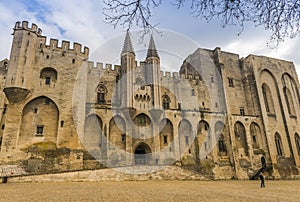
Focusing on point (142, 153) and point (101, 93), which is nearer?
point (142, 153)

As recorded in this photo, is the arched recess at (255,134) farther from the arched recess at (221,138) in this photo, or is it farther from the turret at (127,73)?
the turret at (127,73)

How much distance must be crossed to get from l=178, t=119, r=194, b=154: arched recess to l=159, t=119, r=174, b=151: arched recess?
1.38 metres

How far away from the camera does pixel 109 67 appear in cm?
2872

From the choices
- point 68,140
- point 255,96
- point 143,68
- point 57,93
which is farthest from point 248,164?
point 57,93

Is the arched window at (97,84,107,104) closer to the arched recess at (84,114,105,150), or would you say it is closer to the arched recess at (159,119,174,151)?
the arched recess at (84,114,105,150)

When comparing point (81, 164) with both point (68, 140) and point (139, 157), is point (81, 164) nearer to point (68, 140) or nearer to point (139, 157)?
point (68, 140)

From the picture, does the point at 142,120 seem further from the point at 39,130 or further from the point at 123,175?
the point at 39,130

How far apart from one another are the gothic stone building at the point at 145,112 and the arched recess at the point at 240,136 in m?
0.13

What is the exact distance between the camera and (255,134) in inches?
1175

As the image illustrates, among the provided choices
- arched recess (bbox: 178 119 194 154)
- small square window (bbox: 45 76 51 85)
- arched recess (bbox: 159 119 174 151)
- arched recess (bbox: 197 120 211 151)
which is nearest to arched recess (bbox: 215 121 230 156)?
arched recess (bbox: 197 120 211 151)

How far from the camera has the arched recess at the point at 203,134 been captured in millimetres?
26906

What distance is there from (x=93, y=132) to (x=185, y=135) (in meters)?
11.0

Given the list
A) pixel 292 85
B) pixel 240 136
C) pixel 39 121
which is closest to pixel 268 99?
pixel 292 85

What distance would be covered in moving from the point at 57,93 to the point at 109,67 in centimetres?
846
